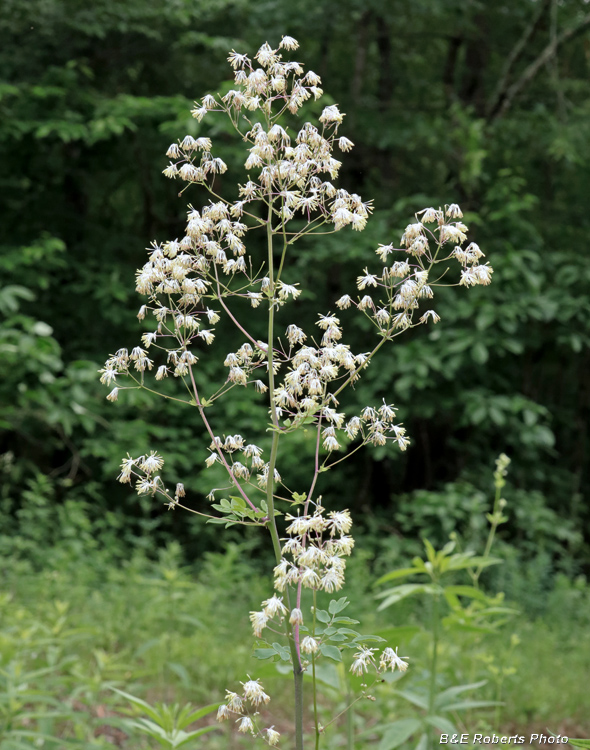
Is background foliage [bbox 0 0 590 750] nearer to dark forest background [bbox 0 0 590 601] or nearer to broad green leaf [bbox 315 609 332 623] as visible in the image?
dark forest background [bbox 0 0 590 601]

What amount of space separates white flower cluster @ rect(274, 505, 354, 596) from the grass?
5.17 ft

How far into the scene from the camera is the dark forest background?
5934mm

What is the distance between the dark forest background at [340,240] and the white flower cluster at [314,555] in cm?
456

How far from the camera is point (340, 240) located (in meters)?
6.20

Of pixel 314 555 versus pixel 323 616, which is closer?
pixel 314 555

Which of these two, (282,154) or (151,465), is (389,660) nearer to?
(151,465)

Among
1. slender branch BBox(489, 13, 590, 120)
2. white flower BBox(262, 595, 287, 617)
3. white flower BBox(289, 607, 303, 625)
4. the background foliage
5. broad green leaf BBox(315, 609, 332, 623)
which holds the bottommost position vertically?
white flower BBox(289, 607, 303, 625)

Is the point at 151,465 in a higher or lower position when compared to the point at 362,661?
higher

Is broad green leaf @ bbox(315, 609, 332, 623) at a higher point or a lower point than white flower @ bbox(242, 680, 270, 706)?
higher

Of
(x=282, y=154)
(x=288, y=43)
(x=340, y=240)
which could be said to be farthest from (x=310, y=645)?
(x=340, y=240)

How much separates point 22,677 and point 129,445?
3715 mm

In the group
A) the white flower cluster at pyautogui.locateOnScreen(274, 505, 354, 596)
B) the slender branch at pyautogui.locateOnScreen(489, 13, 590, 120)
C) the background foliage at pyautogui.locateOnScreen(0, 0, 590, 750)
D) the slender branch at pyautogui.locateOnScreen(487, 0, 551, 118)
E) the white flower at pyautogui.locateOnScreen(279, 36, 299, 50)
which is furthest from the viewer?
the slender branch at pyautogui.locateOnScreen(487, 0, 551, 118)

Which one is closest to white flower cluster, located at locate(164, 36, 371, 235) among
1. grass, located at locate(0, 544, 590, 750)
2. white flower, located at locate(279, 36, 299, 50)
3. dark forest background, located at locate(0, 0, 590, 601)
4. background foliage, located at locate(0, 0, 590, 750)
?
white flower, located at locate(279, 36, 299, 50)

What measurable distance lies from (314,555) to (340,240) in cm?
533
